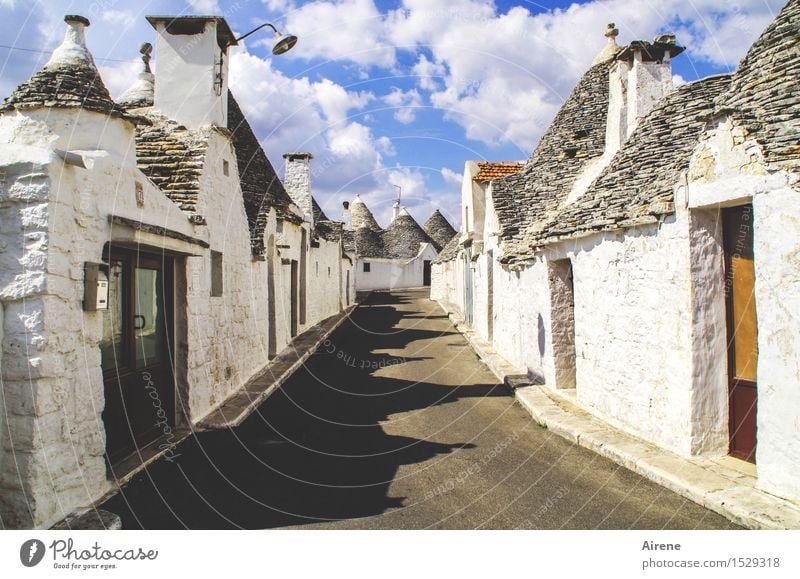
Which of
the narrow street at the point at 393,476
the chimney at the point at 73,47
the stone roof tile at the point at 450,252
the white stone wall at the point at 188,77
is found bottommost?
the narrow street at the point at 393,476

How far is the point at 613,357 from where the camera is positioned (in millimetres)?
6730

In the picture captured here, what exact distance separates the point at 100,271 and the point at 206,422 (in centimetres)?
302

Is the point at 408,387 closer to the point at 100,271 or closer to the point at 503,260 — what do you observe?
the point at 503,260

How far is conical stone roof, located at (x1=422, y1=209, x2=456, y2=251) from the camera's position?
5150 cm

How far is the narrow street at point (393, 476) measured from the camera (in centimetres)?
434

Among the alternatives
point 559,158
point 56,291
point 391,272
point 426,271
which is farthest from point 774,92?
point 426,271

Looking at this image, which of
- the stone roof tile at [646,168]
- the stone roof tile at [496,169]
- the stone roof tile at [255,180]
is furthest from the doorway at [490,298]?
the stone roof tile at [646,168]

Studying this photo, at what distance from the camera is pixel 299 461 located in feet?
18.9

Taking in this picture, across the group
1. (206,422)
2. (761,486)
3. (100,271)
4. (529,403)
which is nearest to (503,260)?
(529,403)

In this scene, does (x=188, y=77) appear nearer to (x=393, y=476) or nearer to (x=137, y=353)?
(x=137, y=353)

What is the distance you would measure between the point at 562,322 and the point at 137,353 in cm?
612

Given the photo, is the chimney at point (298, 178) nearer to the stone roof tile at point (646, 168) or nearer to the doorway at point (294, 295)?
the doorway at point (294, 295)

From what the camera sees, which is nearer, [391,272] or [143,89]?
[143,89]

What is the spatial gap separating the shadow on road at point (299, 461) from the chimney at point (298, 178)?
8.72 metres
